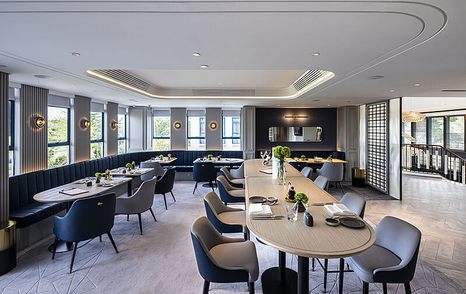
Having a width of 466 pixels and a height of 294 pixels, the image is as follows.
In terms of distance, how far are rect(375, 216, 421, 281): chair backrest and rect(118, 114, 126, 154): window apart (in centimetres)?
846

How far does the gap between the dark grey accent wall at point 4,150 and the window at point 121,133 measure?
5.19 m

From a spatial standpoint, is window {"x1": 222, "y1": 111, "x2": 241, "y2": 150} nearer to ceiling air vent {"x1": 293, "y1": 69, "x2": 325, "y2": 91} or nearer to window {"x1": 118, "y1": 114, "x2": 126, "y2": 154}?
ceiling air vent {"x1": 293, "y1": 69, "x2": 325, "y2": 91}

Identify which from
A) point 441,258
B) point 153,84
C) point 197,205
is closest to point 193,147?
point 153,84

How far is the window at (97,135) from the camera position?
24.4 feet

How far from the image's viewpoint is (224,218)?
308 centimetres

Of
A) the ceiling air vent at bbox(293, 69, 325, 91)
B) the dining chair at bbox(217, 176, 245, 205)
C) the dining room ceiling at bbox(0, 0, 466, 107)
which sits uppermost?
the ceiling air vent at bbox(293, 69, 325, 91)

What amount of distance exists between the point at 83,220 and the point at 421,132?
1373 centimetres

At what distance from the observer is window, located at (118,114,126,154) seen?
8.96 m

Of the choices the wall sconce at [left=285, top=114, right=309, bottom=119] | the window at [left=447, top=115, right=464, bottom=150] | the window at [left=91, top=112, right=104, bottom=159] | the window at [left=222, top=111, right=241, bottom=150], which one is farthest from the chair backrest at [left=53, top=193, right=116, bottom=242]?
the window at [left=447, top=115, right=464, bottom=150]

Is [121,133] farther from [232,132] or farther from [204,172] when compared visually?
[232,132]

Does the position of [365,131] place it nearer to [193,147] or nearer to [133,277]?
[193,147]

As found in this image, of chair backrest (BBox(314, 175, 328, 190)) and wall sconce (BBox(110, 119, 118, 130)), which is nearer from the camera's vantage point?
chair backrest (BBox(314, 175, 328, 190))

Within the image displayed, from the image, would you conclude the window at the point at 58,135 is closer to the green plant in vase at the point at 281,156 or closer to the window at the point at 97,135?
the window at the point at 97,135

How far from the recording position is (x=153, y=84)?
694cm
